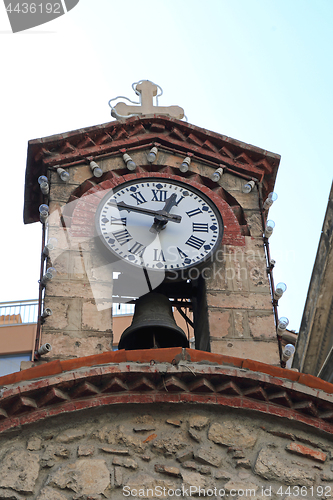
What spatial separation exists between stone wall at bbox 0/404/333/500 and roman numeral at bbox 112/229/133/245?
2.37 metres

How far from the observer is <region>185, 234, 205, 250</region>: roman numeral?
27.9 feet

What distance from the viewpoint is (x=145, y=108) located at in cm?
1044

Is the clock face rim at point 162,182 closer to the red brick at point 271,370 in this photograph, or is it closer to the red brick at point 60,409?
the red brick at point 271,370

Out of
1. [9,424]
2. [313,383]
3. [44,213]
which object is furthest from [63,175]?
[313,383]

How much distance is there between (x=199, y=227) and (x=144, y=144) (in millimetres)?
1485

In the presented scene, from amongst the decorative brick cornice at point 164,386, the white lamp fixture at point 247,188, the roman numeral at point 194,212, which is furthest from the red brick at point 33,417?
the white lamp fixture at point 247,188

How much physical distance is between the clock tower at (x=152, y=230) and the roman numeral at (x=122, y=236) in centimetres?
1

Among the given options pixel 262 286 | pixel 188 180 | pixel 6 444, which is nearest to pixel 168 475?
pixel 6 444

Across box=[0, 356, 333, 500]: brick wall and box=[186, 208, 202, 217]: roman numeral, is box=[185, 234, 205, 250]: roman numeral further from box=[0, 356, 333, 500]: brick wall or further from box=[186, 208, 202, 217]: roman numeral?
box=[0, 356, 333, 500]: brick wall

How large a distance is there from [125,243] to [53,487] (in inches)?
120

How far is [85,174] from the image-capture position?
9.23 meters

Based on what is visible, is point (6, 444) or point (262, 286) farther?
point (262, 286)

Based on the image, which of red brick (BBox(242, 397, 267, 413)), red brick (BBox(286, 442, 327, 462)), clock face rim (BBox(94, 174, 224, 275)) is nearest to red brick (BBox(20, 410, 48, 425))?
red brick (BBox(242, 397, 267, 413))

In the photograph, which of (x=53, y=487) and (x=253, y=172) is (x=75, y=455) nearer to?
(x=53, y=487)
